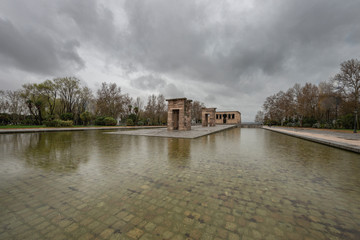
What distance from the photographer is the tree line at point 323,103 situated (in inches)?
727

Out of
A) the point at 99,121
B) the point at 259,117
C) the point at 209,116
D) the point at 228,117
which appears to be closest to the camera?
the point at 99,121

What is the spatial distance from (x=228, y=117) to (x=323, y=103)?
22.9m

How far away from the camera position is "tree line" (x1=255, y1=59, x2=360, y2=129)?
60.5 feet

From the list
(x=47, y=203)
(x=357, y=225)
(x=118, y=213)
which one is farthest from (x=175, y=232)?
(x=357, y=225)

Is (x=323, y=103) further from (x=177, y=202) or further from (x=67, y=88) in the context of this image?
(x=67, y=88)

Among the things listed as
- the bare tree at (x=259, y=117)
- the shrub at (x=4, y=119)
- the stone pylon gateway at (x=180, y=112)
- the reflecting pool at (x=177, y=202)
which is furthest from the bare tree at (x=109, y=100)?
the bare tree at (x=259, y=117)

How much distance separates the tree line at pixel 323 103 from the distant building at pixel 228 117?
7.82 m

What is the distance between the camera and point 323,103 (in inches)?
840

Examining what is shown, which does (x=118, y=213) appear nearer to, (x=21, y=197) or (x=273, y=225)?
(x=21, y=197)

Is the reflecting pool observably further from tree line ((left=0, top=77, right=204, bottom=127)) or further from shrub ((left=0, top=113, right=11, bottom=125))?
shrub ((left=0, top=113, right=11, bottom=125))

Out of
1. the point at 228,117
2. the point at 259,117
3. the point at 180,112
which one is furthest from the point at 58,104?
the point at 259,117

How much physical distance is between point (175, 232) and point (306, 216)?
75.5 inches

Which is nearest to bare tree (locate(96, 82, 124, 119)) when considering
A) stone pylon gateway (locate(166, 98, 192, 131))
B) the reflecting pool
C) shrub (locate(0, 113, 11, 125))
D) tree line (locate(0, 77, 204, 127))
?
tree line (locate(0, 77, 204, 127))

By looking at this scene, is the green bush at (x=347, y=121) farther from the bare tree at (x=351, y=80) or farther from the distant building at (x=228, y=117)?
the distant building at (x=228, y=117)
